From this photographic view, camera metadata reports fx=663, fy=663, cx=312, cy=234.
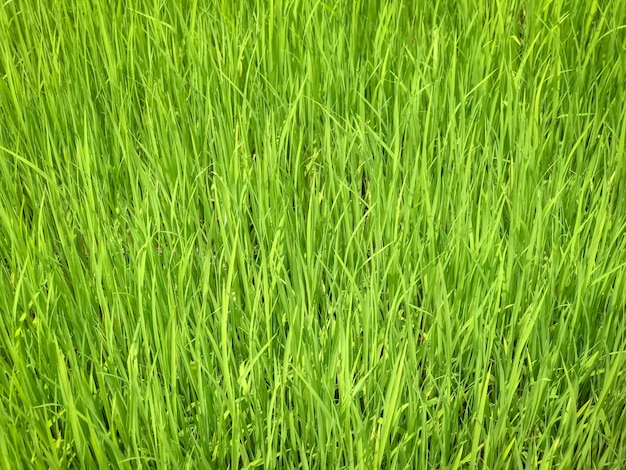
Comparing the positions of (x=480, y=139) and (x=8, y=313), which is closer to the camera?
(x=8, y=313)

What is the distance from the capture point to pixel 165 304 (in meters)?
1.04

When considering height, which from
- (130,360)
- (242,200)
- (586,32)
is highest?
(586,32)

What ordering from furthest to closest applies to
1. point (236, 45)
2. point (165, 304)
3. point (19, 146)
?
point (236, 45), point (19, 146), point (165, 304)

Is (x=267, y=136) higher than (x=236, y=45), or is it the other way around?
(x=236, y=45)

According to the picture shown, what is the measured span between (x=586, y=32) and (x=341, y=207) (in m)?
0.79

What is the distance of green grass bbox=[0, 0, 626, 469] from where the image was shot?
35.6 inches

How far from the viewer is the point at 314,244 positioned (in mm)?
1108

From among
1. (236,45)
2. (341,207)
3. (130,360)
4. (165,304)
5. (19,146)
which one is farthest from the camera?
(236,45)

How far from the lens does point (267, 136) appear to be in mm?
1231

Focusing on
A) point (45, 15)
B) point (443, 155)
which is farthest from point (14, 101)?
point (443, 155)

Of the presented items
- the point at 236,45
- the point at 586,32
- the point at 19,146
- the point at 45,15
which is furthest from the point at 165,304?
the point at 586,32

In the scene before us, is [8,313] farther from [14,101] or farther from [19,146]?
[14,101]

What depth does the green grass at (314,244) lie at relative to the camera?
35.6 inches

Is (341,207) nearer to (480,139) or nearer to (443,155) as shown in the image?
(443,155)
